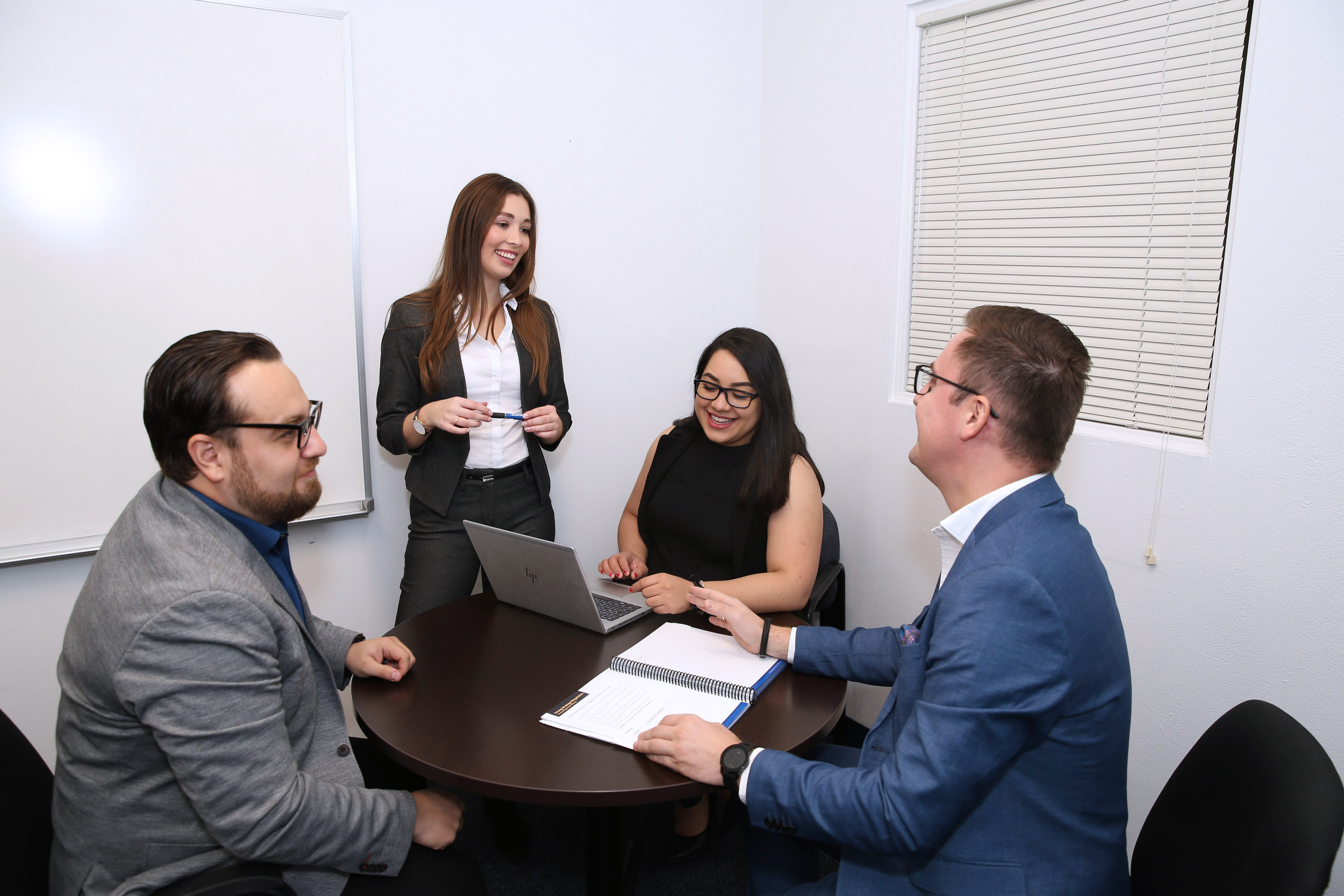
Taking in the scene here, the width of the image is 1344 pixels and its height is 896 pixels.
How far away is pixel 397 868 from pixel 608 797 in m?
0.45

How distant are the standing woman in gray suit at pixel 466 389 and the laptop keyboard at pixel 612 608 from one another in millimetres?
641

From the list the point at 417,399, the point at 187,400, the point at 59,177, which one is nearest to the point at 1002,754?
the point at 187,400

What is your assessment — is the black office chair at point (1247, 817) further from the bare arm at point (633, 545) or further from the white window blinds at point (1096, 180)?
the bare arm at point (633, 545)

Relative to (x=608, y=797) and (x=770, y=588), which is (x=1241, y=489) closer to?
(x=770, y=588)

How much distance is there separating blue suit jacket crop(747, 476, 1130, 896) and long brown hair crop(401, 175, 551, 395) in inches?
63.8

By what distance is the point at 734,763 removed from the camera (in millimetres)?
1251

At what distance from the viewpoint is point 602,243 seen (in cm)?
306

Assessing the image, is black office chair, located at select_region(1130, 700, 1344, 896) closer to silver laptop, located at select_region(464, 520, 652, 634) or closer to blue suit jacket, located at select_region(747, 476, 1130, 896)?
blue suit jacket, located at select_region(747, 476, 1130, 896)

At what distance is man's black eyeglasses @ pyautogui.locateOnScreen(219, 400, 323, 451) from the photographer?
4.26ft

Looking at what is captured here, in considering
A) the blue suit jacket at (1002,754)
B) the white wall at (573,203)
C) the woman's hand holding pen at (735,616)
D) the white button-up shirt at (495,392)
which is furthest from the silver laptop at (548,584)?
the white wall at (573,203)

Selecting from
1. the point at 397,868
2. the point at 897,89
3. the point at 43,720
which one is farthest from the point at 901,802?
the point at 43,720

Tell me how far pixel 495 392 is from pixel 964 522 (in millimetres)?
1595

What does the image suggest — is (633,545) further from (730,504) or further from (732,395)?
(732,395)

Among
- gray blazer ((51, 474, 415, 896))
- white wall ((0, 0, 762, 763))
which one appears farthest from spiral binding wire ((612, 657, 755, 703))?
white wall ((0, 0, 762, 763))
